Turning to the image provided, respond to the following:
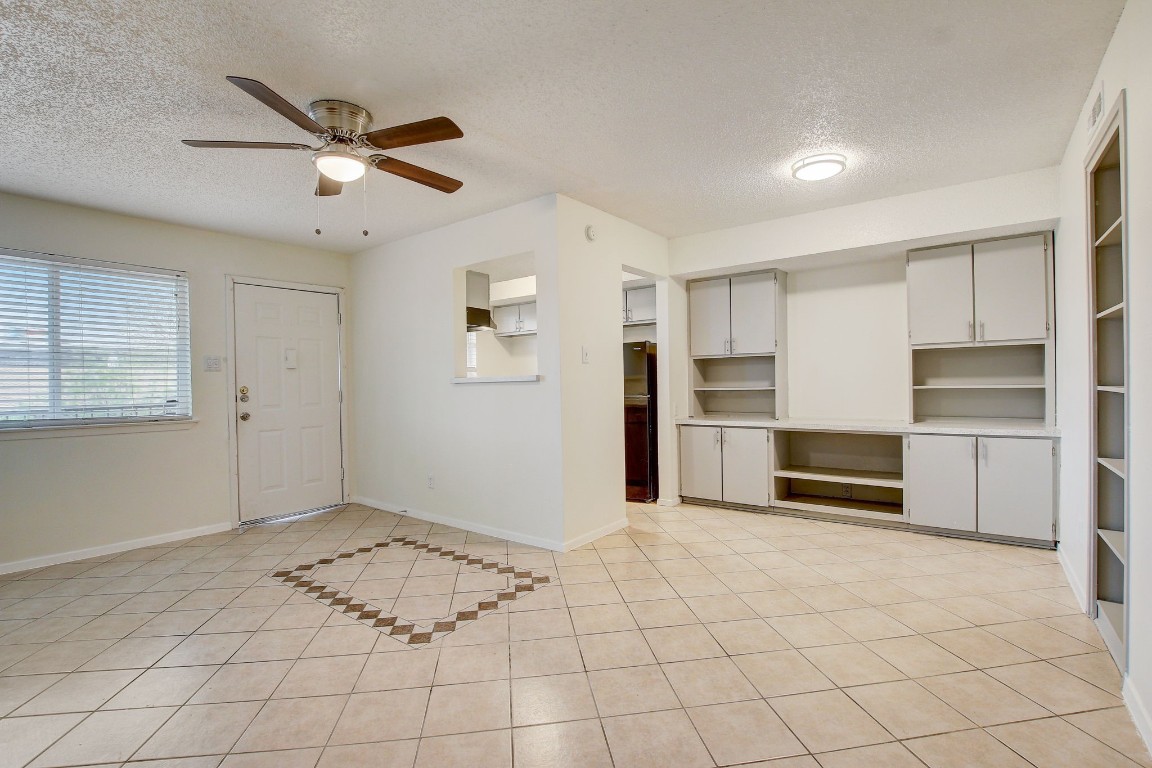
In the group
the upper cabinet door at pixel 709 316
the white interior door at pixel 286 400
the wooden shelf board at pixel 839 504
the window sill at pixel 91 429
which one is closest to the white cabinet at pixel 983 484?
the wooden shelf board at pixel 839 504

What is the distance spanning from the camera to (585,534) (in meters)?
3.77

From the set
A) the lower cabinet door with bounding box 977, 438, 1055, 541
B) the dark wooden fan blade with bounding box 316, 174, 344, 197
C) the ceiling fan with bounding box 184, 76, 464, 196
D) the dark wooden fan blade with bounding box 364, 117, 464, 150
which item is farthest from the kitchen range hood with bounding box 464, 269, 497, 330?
the lower cabinet door with bounding box 977, 438, 1055, 541

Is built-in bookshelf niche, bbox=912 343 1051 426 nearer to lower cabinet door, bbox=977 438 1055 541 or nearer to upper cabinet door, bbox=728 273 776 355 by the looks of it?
lower cabinet door, bbox=977 438 1055 541

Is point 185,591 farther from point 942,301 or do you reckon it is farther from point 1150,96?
point 942,301

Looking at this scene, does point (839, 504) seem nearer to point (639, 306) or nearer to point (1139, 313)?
point (639, 306)

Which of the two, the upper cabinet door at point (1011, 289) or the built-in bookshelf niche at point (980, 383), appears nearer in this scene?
the upper cabinet door at point (1011, 289)

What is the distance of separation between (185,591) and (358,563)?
0.92m

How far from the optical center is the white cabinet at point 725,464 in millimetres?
4484

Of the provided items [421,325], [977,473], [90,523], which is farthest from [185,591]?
[977,473]

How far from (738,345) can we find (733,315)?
0.28 meters

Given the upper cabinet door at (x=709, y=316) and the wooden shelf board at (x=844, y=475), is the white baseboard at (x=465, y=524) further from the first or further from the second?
the upper cabinet door at (x=709, y=316)

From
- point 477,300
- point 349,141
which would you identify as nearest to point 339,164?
point 349,141

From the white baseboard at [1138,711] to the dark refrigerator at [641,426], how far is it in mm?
3325

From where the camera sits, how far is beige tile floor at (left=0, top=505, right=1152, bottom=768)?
66.5 inches
